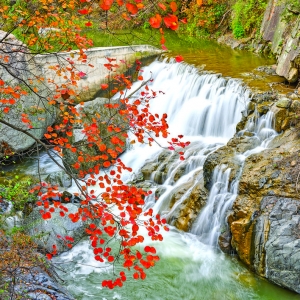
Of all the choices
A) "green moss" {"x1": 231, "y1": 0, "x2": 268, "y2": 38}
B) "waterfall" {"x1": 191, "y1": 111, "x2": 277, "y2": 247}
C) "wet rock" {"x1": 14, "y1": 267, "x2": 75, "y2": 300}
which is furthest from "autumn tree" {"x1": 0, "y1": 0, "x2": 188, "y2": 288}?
"green moss" {"x1": 231, "y1": 0, "x2": 268, "y2": 38}

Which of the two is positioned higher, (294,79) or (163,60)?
(163,60)


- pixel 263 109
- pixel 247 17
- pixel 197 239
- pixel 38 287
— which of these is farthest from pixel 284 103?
pixel 247 17

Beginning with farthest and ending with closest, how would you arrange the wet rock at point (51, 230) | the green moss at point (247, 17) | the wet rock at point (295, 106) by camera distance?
1. the green moss at point (247, 17)
2. the wet rock at point (295, 106)
3. the wet rock at point (51, 230)

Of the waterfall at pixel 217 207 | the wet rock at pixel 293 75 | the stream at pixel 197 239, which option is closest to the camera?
the stream at pixel 197 239

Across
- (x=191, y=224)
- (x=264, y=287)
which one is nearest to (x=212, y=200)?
(x=191, y=224)

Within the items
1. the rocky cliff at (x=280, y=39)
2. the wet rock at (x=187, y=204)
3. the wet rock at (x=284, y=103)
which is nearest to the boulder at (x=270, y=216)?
the wet rock at (x=187, y=204)

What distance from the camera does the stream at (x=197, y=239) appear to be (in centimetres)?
537

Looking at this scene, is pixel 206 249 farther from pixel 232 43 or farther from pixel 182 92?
pixel 232 43

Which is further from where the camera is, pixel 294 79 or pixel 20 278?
pixel 294 79

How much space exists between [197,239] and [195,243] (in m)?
0.11

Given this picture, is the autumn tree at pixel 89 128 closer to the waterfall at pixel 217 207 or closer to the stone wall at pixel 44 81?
the stone wall at pixel 44 81

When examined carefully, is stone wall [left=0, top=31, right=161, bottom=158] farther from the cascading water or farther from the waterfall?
the waterfall

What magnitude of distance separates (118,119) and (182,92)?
8.05ft

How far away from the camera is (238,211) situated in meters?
5.89
